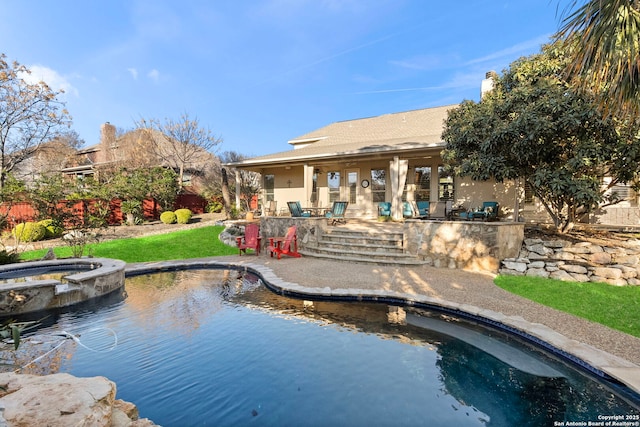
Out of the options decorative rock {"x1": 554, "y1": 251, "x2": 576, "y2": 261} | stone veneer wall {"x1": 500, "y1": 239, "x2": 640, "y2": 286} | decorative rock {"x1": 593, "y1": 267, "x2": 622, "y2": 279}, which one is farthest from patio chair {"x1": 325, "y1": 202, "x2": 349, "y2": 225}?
decorative rock {"x1": 593, "y1": 267, "x2": 622, "y2": 279}

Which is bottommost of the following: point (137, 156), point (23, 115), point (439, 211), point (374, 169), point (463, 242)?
point (463, 242)

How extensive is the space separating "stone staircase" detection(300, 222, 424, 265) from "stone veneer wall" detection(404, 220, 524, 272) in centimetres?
49

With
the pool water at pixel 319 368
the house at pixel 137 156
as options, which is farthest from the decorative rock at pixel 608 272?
the house at pixel 137 156

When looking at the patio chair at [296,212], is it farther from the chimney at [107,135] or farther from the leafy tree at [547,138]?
the chimney at [107,135]

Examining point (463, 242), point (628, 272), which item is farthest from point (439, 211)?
point (628, 272)

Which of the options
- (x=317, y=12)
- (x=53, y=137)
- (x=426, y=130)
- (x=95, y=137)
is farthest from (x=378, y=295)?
(x=95, y=137)

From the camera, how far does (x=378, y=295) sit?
6.19 meters

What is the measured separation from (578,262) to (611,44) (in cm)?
592

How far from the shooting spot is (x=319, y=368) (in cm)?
379

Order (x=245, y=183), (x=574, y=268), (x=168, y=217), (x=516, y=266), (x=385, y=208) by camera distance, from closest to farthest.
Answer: (x=574, y=268), (x=516, y=266), (x=385, y=208), (x=168, y=217), (x=245, y=183)

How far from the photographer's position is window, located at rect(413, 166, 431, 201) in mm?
13586

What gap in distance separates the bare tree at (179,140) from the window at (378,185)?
16.5 metres

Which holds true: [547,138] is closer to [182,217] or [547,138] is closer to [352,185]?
[352,185]

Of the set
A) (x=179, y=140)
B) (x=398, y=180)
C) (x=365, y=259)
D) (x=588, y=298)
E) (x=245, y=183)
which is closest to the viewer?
(x=588, y=298)
